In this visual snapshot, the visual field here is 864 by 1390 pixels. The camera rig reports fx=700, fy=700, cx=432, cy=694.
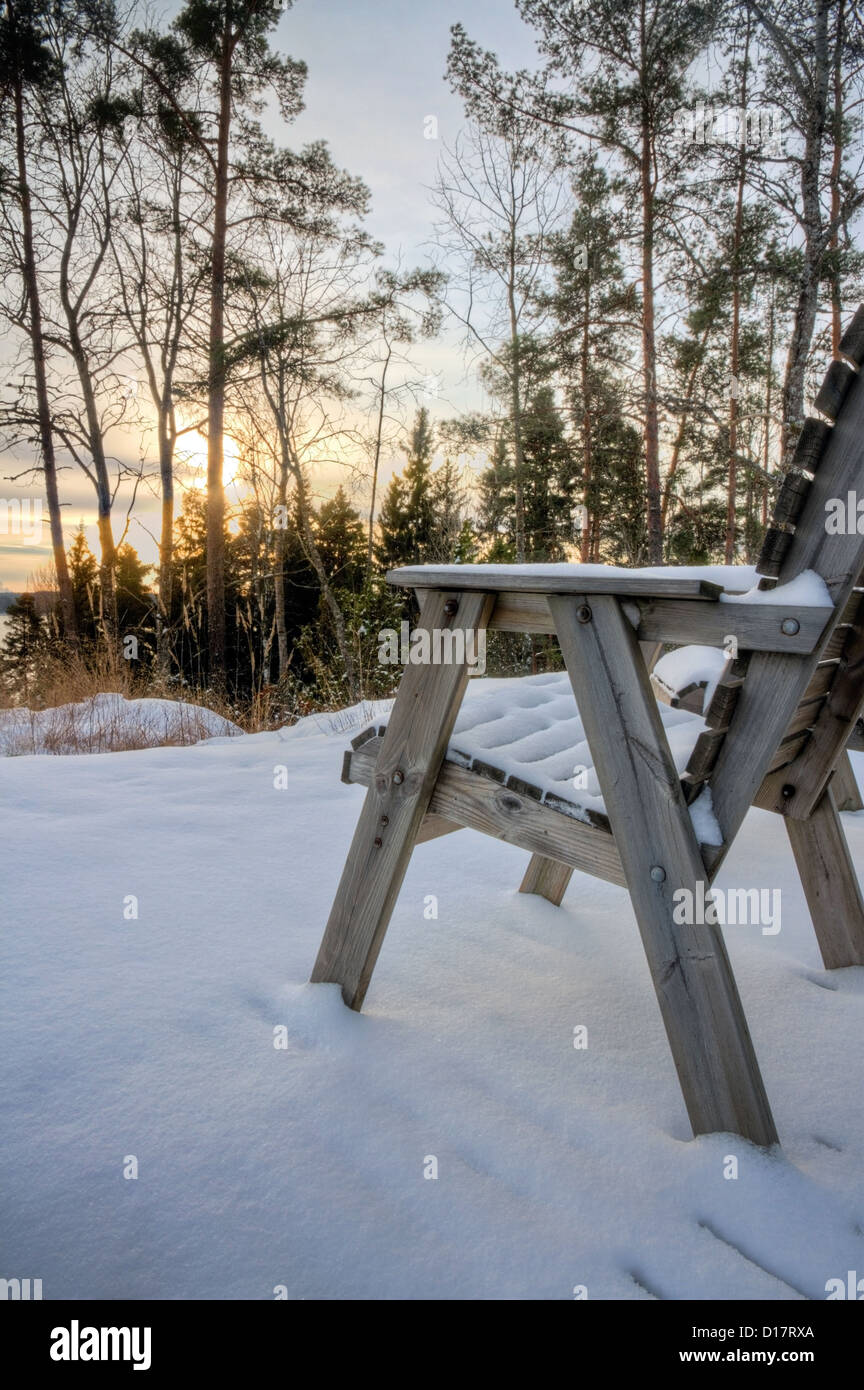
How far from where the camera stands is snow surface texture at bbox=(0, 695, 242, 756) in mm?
4281

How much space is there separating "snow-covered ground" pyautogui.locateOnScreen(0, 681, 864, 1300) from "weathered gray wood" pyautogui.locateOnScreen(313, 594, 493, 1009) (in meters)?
0.10

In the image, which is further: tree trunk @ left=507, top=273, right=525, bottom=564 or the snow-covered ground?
tree trunk @ left=507, top=273, right=525, bottom=564

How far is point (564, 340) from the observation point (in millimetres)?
9688

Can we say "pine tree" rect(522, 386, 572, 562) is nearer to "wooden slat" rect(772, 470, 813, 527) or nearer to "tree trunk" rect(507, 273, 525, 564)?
"tree trunk" rect(507, 273, 525, 564)

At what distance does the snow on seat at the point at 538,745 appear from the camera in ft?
3.67

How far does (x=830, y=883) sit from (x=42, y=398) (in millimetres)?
13375

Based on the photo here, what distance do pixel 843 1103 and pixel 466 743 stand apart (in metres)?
0.86

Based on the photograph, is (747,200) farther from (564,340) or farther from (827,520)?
(827,520)

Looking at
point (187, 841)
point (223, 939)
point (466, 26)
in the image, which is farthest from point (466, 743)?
point (466, 26)

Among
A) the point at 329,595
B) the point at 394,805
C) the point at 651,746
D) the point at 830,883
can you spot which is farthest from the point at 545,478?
the point at 651,746

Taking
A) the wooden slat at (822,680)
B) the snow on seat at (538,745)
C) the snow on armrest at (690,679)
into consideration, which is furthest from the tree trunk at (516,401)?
the wooden slat at (822,680)

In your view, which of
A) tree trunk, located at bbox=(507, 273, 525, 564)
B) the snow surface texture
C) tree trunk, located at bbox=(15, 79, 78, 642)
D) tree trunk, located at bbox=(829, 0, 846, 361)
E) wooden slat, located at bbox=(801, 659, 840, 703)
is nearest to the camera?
wooden slat, located at bbox=(801, 659, 840, 703)

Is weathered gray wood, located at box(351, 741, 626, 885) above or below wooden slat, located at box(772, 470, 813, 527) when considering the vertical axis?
below

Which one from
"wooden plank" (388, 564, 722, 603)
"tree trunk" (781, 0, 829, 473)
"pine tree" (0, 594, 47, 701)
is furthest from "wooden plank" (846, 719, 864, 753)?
"pine tree" (0, 594, 47, 701)
